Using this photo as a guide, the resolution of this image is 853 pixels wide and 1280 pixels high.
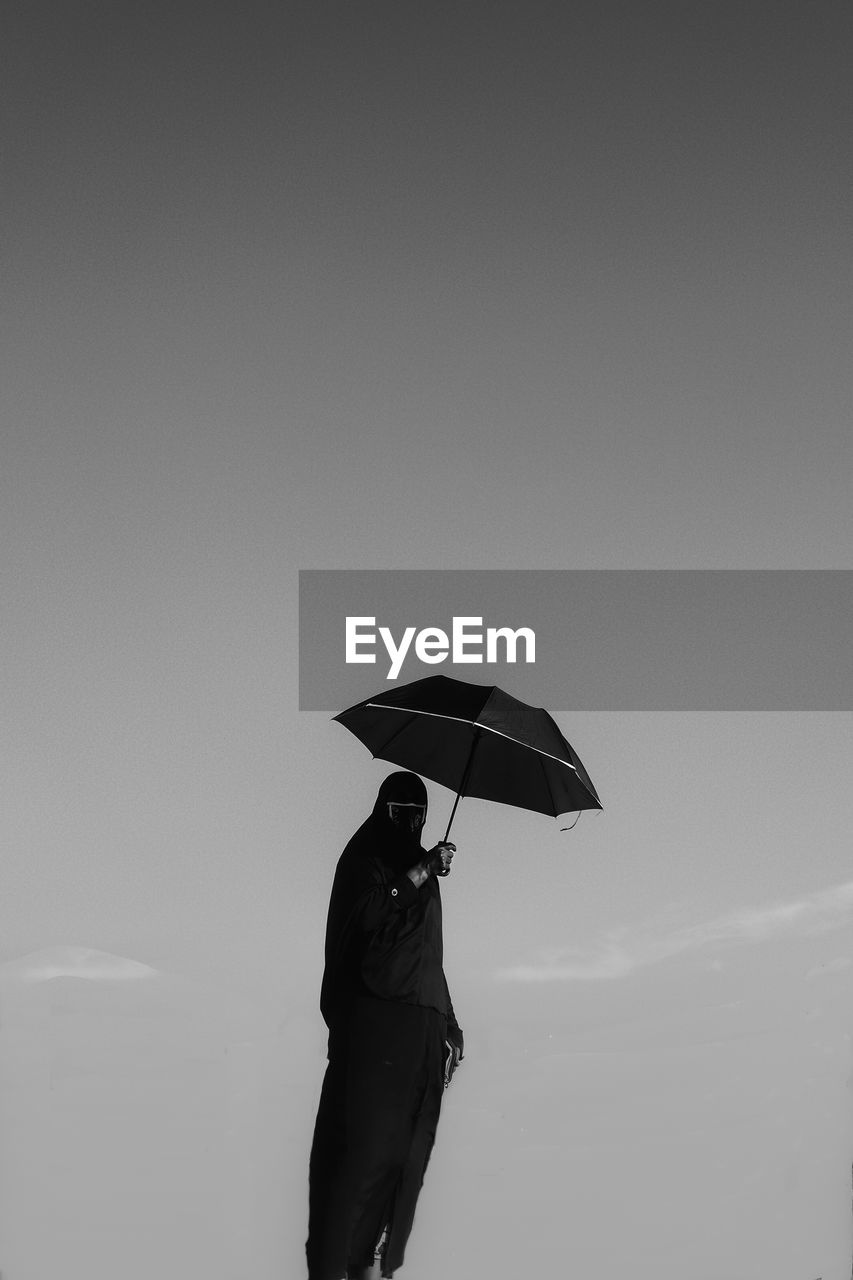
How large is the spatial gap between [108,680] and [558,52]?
2.68m

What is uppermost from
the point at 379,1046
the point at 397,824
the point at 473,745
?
the point at 473,745

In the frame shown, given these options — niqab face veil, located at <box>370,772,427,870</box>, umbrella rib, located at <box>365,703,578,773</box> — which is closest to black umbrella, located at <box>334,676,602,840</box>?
umbrella rib, located at <box>365,703,578,773</box>

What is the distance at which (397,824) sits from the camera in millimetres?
3910

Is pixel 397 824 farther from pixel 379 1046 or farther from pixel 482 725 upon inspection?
pixel 379 1046

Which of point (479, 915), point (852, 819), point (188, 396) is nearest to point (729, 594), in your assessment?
point (852, 819)

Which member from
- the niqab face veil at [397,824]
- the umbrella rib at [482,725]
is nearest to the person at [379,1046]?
the niqab face veil at [397,824]

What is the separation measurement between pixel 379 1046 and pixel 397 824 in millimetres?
569

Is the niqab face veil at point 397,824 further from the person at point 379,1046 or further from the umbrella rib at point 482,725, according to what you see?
the umbrella rib at point 482,725

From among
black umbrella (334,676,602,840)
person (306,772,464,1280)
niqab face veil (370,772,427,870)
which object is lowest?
person (306,772,464,1280)

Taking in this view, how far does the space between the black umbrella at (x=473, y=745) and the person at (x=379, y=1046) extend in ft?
0.67

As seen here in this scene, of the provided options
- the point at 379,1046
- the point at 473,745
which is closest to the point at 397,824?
the point at 473,745

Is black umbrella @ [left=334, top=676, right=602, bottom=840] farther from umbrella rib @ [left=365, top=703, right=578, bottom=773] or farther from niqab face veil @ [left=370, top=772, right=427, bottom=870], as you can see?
niqab face veil @ [left=370, top=772, right=427, bottom=870]

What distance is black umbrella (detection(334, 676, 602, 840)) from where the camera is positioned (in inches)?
153

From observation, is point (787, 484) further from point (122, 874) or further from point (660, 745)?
point (122, 874)
